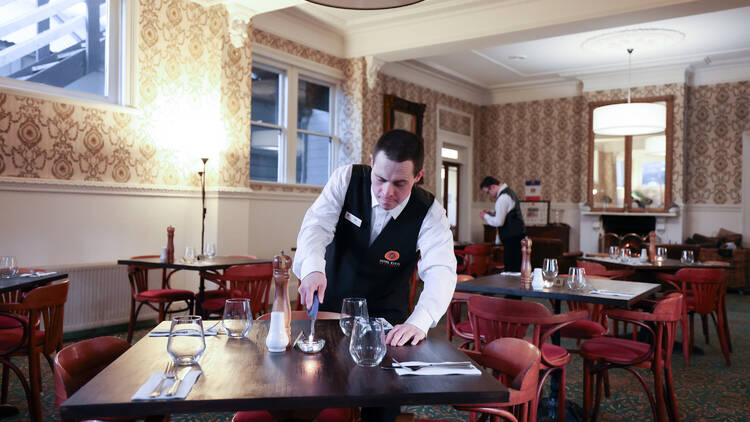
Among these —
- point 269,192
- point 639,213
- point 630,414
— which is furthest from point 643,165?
point 630,414

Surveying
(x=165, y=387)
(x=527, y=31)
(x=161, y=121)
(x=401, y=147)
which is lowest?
(x=165, y=387)

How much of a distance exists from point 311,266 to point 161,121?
13.9ft

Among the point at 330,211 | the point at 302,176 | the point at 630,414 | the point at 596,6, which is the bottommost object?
the point at 630,414

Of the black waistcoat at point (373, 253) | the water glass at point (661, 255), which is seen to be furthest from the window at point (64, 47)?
the water glass at point (661, 255)

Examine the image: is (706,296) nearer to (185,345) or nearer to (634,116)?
(634,116)

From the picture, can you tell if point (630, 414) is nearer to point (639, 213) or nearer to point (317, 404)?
point (317, 404)

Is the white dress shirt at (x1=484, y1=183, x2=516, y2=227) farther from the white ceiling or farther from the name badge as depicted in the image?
the name badge

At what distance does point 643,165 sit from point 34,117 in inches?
350

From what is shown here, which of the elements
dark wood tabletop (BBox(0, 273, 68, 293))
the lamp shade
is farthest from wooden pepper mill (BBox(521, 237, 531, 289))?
the lamp shade

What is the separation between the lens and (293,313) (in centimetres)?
247

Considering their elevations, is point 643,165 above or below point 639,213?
above

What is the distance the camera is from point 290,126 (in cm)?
716

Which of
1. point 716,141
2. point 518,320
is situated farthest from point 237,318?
point 716,141

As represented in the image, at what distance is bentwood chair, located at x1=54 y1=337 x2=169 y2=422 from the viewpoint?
5.06ft
